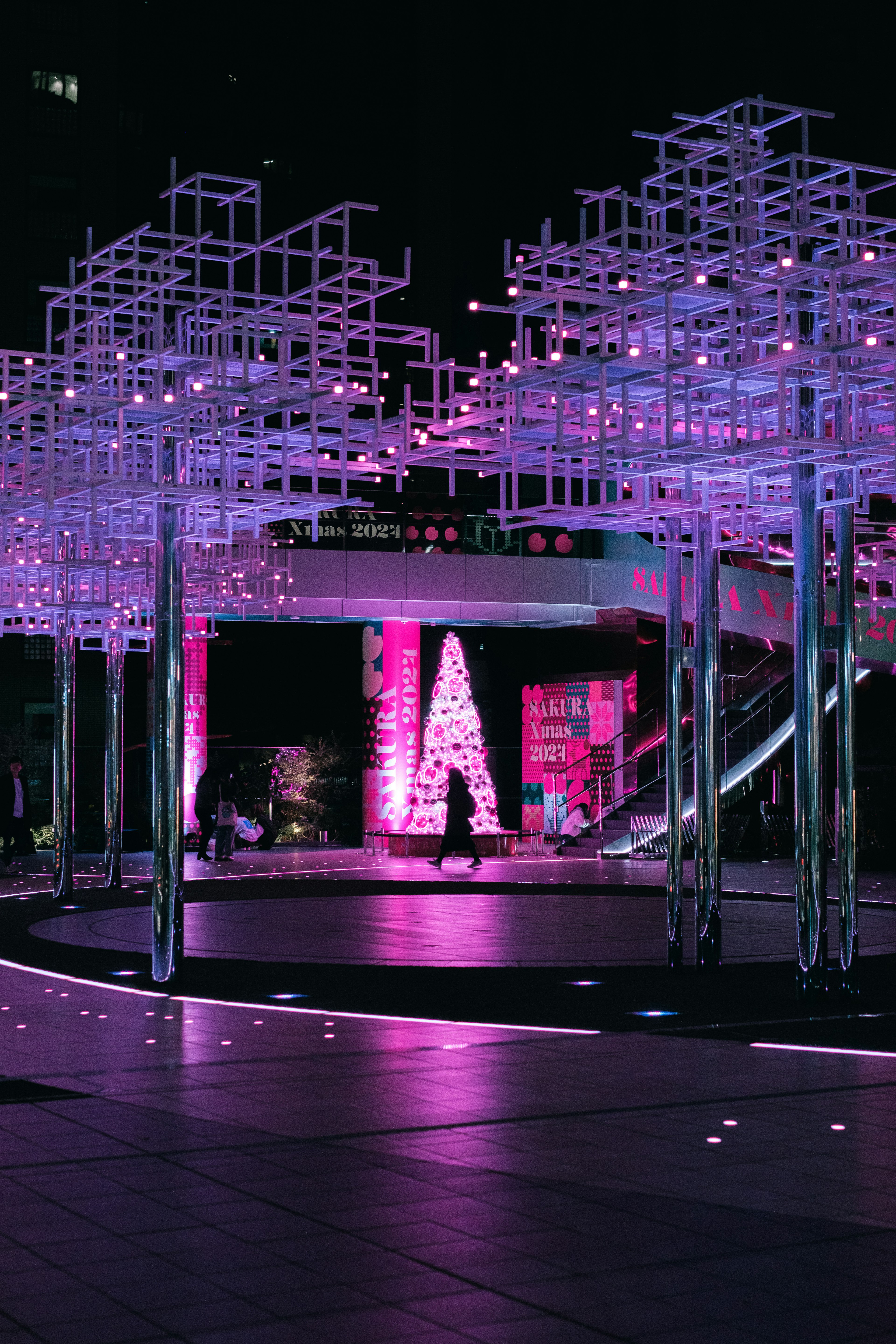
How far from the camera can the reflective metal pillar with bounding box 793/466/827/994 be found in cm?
1040

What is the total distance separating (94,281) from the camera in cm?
1080

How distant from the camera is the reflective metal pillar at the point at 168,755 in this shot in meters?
11.7

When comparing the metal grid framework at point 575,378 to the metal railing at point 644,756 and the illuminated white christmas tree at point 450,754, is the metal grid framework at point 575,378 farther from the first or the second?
Result: the metal railing at point 644,756

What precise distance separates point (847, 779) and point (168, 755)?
461 cm

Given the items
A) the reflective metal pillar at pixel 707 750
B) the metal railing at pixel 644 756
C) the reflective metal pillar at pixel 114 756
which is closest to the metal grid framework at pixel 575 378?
the reflective metal pillar at pixel 707 750

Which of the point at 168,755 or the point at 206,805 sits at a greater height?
the point at 168,755

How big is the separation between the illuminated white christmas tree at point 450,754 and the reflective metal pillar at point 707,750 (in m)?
15.4

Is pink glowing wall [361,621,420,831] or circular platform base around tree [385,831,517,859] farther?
pink glowing wall [361,621,420,831]

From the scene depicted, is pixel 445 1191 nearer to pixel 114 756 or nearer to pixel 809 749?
pixel 809 749

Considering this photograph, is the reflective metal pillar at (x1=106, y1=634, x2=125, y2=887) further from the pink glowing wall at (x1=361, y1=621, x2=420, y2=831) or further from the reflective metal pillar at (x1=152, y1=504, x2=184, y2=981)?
the pink glowing wall at (x1=361, y1=621, x2=420, y2=831)

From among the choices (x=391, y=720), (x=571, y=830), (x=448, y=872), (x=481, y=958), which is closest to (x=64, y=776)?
(x=448, y=872)

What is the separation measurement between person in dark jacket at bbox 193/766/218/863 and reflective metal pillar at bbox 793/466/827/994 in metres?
16.2

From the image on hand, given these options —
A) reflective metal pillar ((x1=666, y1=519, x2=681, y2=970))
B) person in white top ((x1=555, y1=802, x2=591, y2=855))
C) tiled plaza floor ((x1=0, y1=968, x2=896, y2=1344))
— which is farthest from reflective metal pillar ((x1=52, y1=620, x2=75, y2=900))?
person in white top ((x1=555, y1=802, x2=591, y2=855))

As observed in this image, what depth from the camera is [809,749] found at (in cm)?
1046
